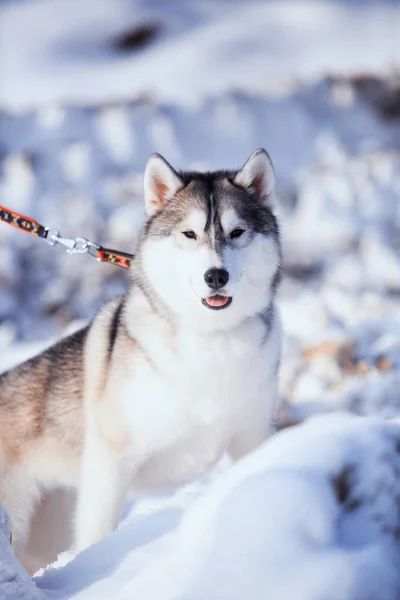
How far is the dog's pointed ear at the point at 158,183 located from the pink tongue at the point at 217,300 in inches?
20.6

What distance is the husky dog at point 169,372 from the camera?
92.5 inches

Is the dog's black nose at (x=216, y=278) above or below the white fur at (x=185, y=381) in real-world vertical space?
above

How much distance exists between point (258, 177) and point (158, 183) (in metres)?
0.40

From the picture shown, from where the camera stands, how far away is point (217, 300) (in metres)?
2.28

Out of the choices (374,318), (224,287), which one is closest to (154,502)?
(224,287)

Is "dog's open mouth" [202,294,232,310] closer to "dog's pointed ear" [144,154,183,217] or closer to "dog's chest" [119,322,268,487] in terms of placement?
"dog's chest" [119,322,268,487]

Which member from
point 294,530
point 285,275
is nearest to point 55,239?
point 294,530

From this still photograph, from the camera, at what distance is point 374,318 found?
20.9 feet

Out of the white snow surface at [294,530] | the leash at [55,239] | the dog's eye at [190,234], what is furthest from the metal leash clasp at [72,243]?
the white snow surface at [294,530]

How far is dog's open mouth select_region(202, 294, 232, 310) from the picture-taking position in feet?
7.48

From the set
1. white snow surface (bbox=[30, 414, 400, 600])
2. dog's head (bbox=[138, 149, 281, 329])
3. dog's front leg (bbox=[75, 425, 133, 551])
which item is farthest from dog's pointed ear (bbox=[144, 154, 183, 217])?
white snow surface (bbox=[30, 414, 400, 600])

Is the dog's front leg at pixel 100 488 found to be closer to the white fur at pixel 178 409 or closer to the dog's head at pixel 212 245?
the white fur at pixel 178 409

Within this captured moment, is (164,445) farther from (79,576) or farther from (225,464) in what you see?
(225,464)

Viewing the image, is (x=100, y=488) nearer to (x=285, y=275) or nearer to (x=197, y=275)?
(x=197, y=275)
